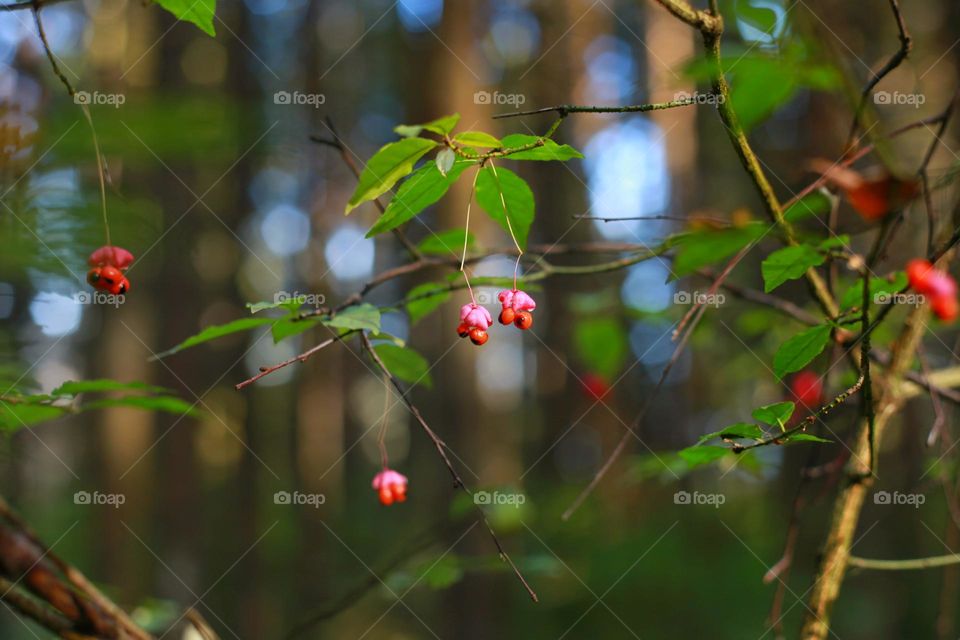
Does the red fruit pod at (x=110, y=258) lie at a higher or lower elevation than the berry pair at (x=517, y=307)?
higher

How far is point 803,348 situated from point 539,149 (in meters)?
0.61

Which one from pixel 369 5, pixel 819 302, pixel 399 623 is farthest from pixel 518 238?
pixel 369 5

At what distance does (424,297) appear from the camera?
1.60m

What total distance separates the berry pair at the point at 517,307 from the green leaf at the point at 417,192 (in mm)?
376

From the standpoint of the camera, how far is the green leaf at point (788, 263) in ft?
3.93

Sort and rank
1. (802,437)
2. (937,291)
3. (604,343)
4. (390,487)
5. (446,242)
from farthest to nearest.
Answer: (604,343) → (390,487) → (446,242) → (802,437) → (937,291)

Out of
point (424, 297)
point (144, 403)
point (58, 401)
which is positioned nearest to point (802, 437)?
point (424, 297)

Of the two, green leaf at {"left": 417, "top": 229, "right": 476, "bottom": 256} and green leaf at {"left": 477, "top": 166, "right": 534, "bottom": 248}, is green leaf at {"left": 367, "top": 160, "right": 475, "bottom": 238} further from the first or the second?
green leaf at {"left": 417, "top": 229, "right": 476, "bottom": 256}

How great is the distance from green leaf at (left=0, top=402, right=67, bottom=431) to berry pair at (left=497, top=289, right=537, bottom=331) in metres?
0.92

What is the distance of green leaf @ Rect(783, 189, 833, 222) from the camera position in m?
1.43

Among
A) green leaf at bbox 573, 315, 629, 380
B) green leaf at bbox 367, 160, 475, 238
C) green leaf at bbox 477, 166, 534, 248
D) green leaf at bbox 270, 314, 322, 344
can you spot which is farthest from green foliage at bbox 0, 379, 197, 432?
green leaf at bbox 573, 315, 629, 380

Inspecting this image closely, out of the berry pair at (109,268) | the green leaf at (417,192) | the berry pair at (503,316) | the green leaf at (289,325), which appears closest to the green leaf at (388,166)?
the green leaf at (417,192)

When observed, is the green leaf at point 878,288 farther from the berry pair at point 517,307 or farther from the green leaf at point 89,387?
the green leaf at point 89,387

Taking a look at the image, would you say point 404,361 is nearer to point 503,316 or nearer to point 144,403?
point 503,316
